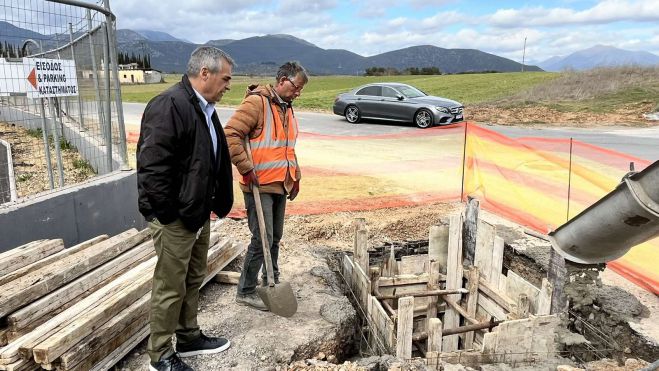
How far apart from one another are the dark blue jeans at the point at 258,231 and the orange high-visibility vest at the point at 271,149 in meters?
0.18

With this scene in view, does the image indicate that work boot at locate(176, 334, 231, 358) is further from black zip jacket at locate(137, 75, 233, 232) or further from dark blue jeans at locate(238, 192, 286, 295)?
black zip jacket at locate(137, 75, 233, 232)

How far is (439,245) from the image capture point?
5840 mm

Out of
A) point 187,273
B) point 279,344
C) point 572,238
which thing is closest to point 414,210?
point 279,344

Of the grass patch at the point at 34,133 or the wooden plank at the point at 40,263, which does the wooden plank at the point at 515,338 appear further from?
the grass patch at the point at 34,133

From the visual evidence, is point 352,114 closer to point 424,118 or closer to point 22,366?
point 424,118

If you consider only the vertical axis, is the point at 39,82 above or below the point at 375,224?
above

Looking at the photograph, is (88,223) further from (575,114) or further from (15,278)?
(575,114)

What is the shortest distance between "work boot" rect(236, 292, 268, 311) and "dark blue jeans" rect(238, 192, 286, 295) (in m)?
0.04

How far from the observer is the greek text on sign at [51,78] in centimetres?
467

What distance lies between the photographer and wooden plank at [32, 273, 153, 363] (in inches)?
111

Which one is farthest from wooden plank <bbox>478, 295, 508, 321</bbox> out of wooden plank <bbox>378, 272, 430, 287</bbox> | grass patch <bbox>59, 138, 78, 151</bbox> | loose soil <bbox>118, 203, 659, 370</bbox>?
grass patch <bbox>59, 138, 78, 151</bbox>

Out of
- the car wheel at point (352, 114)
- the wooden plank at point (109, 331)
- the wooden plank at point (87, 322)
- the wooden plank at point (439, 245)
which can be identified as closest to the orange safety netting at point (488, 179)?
the wooden plank at point (439, 245)

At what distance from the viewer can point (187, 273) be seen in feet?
10.8

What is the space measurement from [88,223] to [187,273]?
6.55 feet
